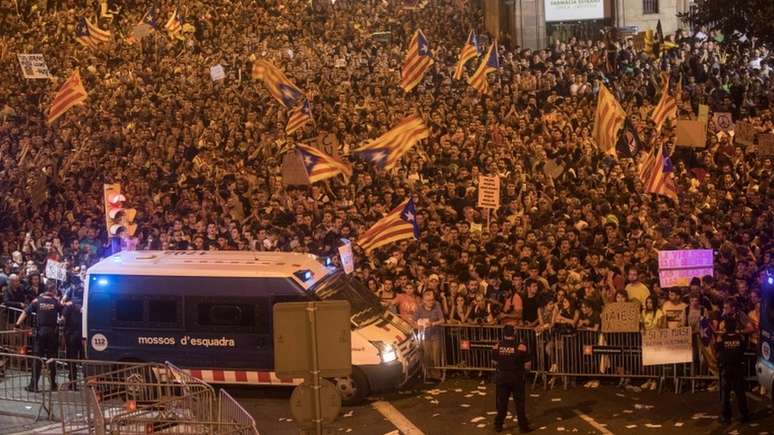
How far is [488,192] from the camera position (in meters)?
19.7

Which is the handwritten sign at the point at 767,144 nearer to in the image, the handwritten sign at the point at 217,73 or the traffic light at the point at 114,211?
the traffic light at the point at 114,211

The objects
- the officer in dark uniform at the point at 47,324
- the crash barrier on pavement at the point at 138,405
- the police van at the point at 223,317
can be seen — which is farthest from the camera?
the officer in dark uniform at the point at 47,324

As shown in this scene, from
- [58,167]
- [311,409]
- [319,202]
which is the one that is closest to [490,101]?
[319,202]

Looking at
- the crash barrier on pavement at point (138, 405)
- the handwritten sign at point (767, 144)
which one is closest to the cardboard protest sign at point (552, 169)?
the handwritten sign at point (767, 144)

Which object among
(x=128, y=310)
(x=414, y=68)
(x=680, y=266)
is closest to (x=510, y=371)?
(x=680, y=266)

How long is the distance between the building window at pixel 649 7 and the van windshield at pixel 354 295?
91.0ft

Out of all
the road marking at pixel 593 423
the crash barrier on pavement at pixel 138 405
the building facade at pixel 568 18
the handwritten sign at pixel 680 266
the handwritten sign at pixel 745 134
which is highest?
the building facade at pixel 568 18

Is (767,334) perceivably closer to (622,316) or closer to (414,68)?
(622,316)

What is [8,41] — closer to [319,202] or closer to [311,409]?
[319,202]

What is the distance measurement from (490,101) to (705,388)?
10.6 meters

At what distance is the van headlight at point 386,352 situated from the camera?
51.1ft

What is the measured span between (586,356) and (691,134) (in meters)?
7.25

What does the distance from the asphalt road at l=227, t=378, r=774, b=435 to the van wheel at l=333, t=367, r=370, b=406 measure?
0.14 metres

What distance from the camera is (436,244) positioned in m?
19.5
